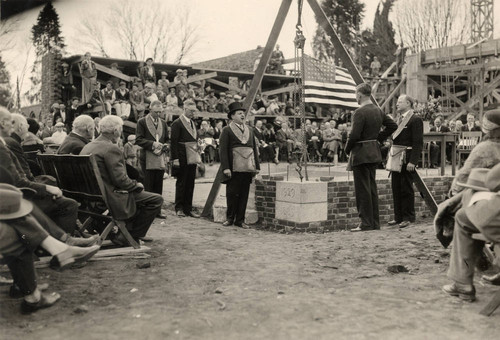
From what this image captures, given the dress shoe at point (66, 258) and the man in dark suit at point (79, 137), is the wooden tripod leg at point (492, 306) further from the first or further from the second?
the man in dark suit at point (79, 137)

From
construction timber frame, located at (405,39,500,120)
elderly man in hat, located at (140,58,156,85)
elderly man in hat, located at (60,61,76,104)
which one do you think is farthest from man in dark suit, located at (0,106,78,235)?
construction timber frame, located at (405,39,500,120)

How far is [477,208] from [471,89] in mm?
23742

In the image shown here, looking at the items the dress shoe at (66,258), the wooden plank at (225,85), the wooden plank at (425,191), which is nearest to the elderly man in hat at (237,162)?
the wooden plank at (425,191)

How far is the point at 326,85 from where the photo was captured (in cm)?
926

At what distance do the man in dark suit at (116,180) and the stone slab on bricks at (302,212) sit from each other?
8.77 feet

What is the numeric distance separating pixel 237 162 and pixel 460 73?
1855 cm

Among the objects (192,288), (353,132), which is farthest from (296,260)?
(353,132)

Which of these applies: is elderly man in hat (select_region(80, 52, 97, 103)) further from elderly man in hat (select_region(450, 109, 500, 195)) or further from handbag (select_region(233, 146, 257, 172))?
elderly man in hat (select_region(450, 109, 500, 195))

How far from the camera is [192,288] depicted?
14.8 ft

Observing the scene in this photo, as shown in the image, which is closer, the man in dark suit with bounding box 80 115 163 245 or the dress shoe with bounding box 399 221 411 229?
the man in dark suit with bounding box 80 115 163 245

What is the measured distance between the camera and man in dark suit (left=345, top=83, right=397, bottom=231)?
7.75 metres

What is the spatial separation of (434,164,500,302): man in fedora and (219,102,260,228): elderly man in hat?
4.29 meters

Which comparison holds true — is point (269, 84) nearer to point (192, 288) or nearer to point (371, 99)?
point (371, 99)

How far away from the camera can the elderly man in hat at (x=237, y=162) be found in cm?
827
